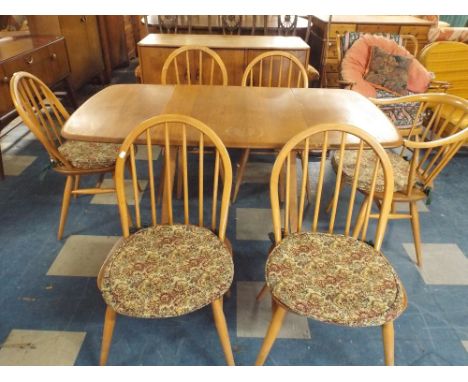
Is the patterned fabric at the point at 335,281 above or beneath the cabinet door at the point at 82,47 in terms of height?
beneath

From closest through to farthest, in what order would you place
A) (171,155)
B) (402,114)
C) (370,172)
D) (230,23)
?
(171,155), (370,172), (402,114), (230,23)

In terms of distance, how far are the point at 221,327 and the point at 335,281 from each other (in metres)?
0.42

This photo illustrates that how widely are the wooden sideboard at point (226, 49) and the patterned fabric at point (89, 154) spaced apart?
860mm

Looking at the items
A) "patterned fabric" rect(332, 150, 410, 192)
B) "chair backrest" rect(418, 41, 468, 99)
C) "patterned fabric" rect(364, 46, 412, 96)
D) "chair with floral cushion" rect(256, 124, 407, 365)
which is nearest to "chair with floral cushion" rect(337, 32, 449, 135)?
"patterned fabric" rect(364, 46, 412, 96)

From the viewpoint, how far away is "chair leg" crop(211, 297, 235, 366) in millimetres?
1136

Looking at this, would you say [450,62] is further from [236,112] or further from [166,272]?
[166,272]

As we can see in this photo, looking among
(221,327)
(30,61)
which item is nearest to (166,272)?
(221,327)

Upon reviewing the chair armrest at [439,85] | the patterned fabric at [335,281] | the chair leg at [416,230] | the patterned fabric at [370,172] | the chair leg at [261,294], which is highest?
the chair armrest at [439,85]

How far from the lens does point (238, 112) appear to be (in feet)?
5.07

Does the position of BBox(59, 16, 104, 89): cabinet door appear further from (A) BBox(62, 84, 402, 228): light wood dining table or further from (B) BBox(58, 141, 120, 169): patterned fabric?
(A) BBox(62, 84, 402, 228): light wood dining table

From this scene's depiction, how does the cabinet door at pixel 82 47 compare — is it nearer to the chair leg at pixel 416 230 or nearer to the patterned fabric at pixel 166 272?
the patterned fabric at pixel 166 272

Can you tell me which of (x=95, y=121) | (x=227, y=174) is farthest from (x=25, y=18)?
(x=227, y=174)

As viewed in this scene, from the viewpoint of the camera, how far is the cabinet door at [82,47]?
136 inches

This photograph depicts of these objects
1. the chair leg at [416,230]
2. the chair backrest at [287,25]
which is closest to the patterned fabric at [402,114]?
the chair leg at [416,230]
